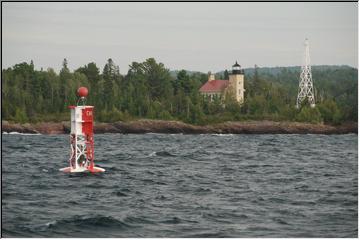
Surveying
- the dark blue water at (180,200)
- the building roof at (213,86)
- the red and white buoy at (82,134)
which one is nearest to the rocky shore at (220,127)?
the building roof at (213,86)

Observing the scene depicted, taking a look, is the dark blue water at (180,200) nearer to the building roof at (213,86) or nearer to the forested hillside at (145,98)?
the forested hillside at (145,98)

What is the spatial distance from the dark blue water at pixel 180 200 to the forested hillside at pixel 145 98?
36322 mm

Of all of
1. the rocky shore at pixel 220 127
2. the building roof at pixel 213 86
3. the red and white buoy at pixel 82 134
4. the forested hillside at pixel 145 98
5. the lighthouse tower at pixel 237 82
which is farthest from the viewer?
the building roof at pixel 213 86

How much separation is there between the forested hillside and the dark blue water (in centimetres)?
3632

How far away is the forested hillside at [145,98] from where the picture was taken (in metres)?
60.5

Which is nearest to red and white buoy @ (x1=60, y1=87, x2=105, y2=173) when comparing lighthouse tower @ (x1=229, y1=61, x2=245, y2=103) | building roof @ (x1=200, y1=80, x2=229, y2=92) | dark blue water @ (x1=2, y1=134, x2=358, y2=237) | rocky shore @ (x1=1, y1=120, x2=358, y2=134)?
dark blue water @ (x1=2, y1=134, x2=358, y2=237)

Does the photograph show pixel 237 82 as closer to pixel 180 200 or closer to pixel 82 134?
pixel 82 134

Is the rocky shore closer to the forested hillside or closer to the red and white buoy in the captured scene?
the forested hillside

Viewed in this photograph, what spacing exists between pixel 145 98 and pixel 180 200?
50282mm

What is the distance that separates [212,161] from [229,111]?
127 ft

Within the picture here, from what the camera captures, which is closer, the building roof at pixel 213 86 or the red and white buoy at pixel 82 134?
the red and white buoy at pixel 82 134

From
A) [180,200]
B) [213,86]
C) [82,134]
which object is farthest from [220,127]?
[180,200]

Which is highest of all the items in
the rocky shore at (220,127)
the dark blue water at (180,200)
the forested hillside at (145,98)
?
the forested hillside at (145,98)

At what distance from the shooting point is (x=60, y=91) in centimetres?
6444
